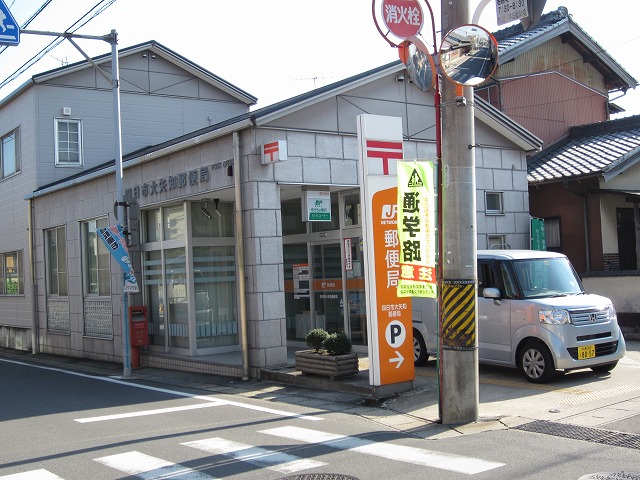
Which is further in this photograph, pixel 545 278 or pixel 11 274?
pixel 11 274

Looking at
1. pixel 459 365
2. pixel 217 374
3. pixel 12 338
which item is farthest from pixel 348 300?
pixel 12 338

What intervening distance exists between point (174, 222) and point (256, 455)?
29.9ft

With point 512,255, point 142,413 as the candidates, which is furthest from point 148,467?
point 512,255

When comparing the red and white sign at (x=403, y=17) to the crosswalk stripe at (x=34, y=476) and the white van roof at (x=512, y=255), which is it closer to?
the white van roof at (x=512, y=255)

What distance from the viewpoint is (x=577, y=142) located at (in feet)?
73.2

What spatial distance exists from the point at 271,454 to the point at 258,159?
6632 millimetres

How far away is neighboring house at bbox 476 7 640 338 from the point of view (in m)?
18.5

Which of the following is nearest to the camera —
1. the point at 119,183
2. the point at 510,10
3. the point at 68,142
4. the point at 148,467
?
the point at 148,467

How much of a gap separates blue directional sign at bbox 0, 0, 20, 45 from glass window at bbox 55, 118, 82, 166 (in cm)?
860

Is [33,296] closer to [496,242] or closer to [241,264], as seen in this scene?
[241,264]

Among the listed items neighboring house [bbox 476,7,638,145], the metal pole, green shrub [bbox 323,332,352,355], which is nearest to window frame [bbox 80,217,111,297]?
the metal pole

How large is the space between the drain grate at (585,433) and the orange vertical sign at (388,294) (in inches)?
94.8

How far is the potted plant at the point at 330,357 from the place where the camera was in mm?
11148

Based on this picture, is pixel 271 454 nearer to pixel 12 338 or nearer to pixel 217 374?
pixel 217 374
